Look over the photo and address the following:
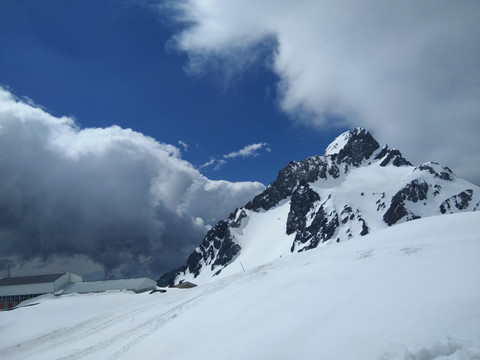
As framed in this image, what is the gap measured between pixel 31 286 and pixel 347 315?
8327cm

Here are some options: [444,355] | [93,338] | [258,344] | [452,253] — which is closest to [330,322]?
[258,344]

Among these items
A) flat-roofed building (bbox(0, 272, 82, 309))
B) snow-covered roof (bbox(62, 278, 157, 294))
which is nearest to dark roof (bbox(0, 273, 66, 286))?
flat-roofed building (bbox(0, 272, 82, 309))

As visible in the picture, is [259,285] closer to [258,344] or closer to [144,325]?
[144,325]

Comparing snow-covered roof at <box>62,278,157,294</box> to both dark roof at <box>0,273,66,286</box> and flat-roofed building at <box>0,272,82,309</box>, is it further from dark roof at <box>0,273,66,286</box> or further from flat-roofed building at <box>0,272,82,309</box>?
dark roof at <box>0,273,66,286</box>

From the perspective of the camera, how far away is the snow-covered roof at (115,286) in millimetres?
67750

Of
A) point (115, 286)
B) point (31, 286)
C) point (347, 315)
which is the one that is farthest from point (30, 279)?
point (347, 315)

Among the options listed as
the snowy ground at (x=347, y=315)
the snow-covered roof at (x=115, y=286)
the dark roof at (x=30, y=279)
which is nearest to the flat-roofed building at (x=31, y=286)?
the dark roof at (x=30, y=279)

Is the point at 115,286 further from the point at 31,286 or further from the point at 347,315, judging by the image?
the point at 347,315

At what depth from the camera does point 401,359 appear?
961 cm

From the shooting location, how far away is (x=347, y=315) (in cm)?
1321

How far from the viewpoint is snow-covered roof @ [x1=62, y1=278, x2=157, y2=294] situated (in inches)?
2667

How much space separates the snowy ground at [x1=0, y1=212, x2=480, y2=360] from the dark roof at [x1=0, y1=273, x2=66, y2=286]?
5448cm

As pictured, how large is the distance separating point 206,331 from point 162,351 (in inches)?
86.6

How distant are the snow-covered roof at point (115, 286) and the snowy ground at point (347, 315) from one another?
38807 mm
